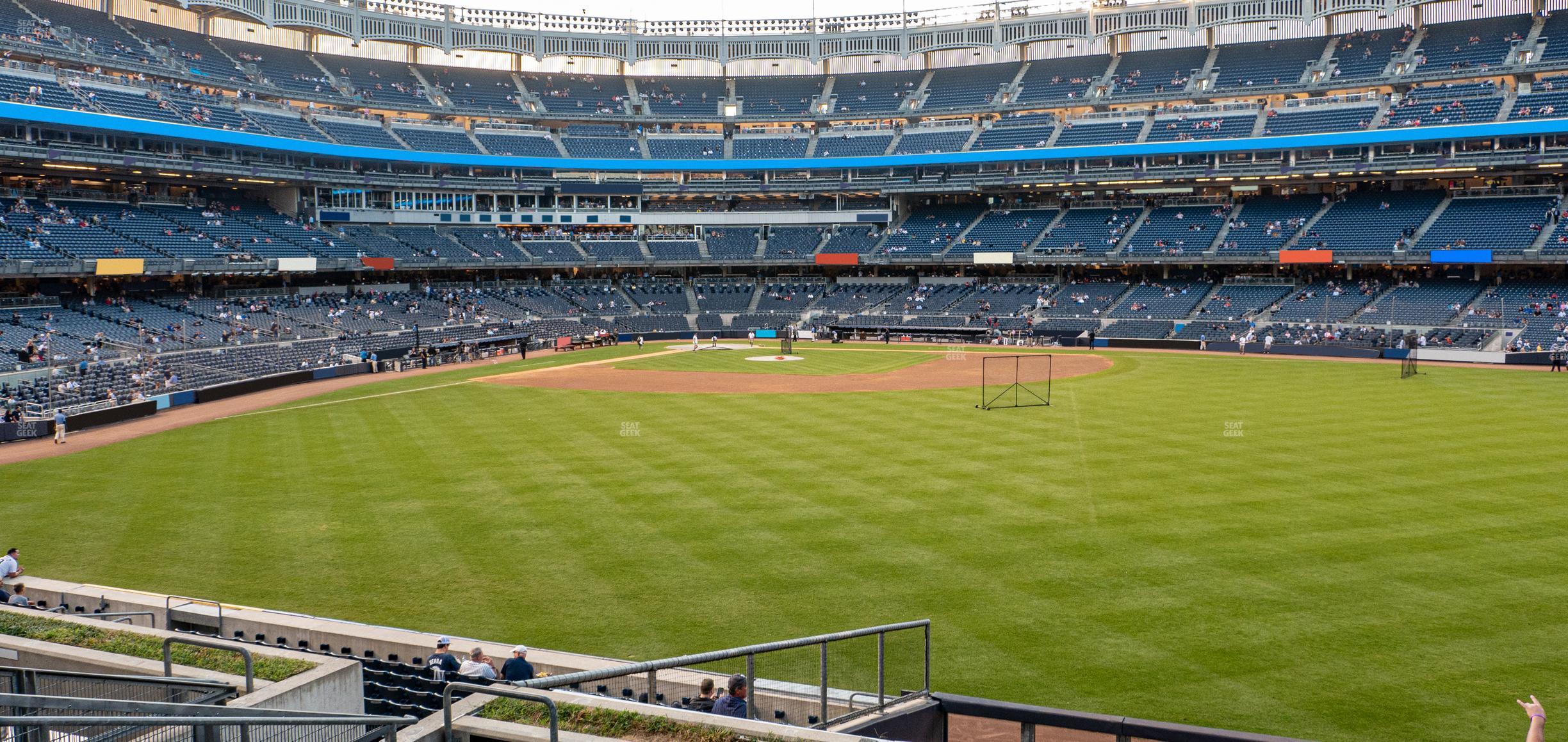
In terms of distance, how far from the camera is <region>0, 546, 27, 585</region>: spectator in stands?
1599cm

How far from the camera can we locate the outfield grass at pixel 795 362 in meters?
52.8

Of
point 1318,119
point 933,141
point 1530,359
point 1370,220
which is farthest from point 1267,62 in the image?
point 1530,359

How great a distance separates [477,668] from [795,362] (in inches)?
1834

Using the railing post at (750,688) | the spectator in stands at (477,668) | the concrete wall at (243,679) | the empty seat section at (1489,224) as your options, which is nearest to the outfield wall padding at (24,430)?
the concrete wall at (243,679)

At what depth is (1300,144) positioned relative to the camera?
6819 cm

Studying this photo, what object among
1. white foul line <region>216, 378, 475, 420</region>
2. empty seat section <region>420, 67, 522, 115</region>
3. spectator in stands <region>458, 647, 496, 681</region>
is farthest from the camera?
empty seat section <region>420, 67, 522, 115</region>

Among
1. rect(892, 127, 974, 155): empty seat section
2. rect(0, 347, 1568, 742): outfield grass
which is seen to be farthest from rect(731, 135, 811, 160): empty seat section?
rect(0, 347, 1568, 742): outfield grass

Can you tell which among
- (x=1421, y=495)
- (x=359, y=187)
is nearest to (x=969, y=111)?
(x=359, y=187)

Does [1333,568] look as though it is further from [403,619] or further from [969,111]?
[969,111]

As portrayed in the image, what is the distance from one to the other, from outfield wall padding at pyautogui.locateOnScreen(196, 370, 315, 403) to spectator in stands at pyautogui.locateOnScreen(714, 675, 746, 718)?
135ft

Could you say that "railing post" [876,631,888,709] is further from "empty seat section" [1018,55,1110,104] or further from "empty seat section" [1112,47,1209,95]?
"empty seat section" [1018,55,1110,104]

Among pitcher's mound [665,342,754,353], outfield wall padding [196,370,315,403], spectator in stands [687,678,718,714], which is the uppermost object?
pitcher's mound [665,342,754,353]

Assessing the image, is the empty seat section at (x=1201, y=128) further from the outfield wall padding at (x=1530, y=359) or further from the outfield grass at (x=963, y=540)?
the outfield grass at (x=963, y=540)

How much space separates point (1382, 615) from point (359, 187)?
76.7 meters
